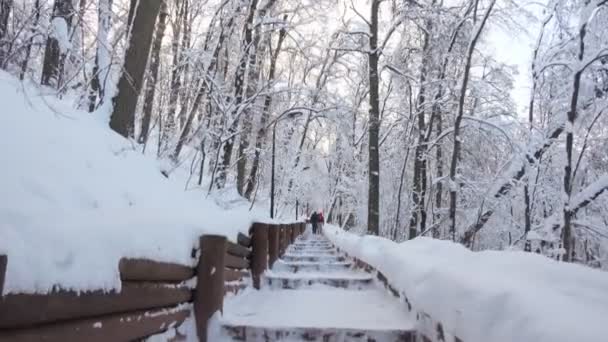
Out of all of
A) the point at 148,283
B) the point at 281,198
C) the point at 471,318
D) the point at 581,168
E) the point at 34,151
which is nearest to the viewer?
the point at 471,318

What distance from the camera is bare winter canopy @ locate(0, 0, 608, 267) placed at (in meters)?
6.95

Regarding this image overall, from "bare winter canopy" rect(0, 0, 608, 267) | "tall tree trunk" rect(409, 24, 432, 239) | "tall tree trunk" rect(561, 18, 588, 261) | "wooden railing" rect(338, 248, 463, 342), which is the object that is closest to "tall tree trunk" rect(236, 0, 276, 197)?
"bare winter canopy" rect(0, 0, 608, 267)

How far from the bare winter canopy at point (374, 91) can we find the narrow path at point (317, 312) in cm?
302

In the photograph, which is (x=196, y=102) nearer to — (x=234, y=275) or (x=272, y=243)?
(x=272, y=243)

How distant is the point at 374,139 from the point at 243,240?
9.98 m

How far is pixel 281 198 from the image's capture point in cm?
2594

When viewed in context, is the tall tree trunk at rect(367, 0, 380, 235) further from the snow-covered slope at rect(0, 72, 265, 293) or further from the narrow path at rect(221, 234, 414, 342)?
the snow-covered slope at rect(0, 72, 265, 293)

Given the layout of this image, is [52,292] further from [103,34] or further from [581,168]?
[581,168]

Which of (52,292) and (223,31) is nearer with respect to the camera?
(52,292)

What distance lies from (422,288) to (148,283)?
1892mm

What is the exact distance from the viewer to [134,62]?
6758mm

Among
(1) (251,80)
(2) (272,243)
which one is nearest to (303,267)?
(2) (272,243)

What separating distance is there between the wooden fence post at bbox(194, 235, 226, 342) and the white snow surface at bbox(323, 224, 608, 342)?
1.47 meters

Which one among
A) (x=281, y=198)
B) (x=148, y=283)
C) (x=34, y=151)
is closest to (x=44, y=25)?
(x=34, y=151)
